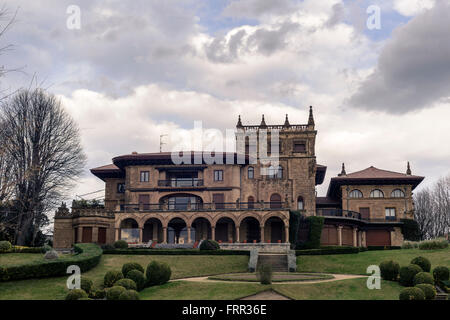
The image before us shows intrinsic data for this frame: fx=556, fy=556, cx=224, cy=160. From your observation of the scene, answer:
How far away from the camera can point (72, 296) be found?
100ft

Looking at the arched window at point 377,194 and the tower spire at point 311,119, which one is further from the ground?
the tower spire at point 311,119

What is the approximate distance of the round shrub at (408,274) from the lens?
35.4 metres

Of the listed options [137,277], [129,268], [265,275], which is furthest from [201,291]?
[129,268]

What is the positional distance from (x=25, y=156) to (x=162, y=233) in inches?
714

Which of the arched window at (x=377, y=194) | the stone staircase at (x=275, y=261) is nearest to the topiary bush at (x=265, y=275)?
the stone staircase at (x=275, y=261)

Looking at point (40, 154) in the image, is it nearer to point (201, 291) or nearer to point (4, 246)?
point (4, 246)

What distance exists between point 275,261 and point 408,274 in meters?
15.4

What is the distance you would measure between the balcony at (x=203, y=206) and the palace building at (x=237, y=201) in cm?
11

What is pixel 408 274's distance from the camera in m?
35.6

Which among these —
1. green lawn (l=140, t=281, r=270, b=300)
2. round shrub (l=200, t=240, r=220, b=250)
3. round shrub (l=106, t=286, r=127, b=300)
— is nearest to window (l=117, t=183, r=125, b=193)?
round shrub (l=200, t=240, r=220, b=250)

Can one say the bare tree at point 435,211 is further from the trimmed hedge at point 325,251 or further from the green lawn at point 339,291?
the green lawn at point 339,291

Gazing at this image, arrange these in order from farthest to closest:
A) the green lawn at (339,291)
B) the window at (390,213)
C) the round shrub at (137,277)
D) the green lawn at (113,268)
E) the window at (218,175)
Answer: the window at (390,213), the window at (218,175), the round shrub at (137,277), the green lawn at (113,268), the green lawn at (339,291)
